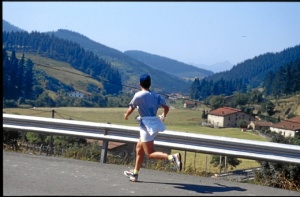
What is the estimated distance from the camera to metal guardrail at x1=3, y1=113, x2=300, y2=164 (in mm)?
6688

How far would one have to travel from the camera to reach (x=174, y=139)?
735cm

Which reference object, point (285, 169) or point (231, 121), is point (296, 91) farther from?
point (285, 169)

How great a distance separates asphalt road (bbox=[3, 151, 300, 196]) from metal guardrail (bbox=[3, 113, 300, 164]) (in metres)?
0.45

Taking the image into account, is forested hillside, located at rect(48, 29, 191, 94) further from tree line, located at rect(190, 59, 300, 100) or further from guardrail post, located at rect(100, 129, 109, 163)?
guardrail post, located at rect(100, 129, 109, 163)

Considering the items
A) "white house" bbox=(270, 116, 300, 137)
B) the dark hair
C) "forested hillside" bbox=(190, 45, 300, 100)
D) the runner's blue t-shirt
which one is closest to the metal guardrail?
the runner's blue t-shirt

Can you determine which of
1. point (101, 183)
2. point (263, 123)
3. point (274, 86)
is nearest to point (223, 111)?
point (263, 123)

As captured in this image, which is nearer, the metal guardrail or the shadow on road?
the shadow on road

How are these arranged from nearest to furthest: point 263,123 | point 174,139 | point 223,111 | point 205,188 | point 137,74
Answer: point 205,188, point 174,139, point 263,123, point 223,111, point 137,74

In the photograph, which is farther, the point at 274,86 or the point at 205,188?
the point at 274,86

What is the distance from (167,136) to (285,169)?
6.13ft

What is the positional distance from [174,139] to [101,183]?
1.56m

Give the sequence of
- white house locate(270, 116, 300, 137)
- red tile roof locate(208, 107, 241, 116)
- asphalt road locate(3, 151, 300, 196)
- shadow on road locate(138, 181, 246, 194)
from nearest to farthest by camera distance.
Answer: asphalt road locate(3, 151, 300, 196) < shadow on road locate(138, 181, 246, 194) < white house locate(270, 116, 300, 137) < red tile roof locate(208, 107, 241, 116)

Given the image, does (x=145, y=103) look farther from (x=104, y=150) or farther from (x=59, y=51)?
(x=59, y=51)

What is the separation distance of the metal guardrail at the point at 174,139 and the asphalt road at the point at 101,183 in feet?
1.49
